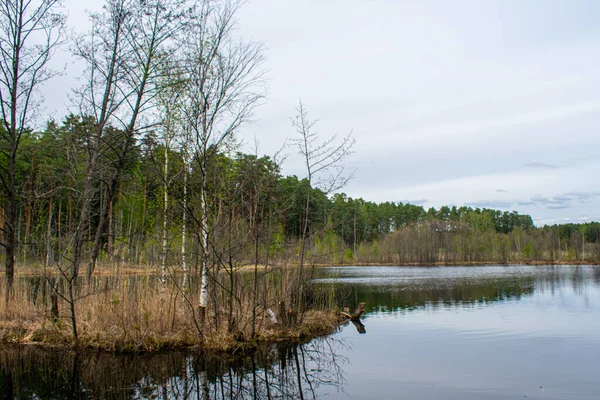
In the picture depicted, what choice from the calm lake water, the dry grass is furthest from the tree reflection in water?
the dry grass

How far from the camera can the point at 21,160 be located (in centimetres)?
3506

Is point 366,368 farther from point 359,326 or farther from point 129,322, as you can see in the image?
point 359,326

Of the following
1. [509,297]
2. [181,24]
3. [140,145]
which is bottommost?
[509,297]

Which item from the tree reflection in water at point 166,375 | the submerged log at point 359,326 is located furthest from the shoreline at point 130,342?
the submerged log at point 359,326

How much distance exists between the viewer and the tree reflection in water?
284 inches

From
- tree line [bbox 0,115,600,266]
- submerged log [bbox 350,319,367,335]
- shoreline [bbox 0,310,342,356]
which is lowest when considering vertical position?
submerged log [bbox 350,319,367,335]

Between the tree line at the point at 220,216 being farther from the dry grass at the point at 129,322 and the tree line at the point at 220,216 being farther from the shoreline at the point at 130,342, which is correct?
the shoreline at the point at 130,342

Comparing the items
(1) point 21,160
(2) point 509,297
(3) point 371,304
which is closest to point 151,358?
(3) point 371,304

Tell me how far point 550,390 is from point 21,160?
121 feet

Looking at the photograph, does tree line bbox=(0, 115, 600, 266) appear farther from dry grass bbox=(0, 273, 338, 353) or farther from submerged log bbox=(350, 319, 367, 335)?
submerged log bbox=(350, 319, 367, 335)

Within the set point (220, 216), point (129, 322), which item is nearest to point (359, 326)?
point (220, 216)

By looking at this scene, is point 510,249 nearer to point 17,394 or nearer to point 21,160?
point 21,160

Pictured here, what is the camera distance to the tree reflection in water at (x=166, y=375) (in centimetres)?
721

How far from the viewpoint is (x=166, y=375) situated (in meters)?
8.05
